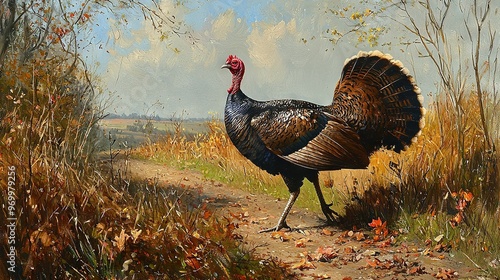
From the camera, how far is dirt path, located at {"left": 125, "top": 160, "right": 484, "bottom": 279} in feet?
14.7

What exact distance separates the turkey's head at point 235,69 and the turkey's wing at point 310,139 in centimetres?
42

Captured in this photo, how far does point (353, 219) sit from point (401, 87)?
1503mm

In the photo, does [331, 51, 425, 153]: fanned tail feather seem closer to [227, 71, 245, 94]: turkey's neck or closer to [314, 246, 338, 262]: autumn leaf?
[227, 71, 245, 94]: turkey's neck

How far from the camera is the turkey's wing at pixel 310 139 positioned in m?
5.07

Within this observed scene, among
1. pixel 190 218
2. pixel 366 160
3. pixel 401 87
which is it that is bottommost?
pixel 190 218

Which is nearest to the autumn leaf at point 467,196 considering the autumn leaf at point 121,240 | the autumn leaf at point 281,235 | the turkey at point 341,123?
the turkey at point 341,123

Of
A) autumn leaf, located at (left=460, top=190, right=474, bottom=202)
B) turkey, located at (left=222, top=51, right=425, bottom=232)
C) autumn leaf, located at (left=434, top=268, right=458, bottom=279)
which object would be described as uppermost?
turkey, located at (left=222, top=51, right=425, bottom=232)

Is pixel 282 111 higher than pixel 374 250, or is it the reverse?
pixel 282 111

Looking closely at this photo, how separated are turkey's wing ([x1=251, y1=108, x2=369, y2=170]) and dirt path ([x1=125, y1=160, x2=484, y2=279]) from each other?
2.59ft

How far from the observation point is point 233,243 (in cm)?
458

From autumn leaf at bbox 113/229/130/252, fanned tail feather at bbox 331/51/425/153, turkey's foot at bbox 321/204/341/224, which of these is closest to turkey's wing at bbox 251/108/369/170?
fanned tail feather at bbox 331/51/425/153

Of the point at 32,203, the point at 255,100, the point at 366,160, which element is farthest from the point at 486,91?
the point at 32,203

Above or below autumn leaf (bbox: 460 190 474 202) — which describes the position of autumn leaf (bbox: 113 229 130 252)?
below

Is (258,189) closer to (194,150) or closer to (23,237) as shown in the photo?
(194,150)
